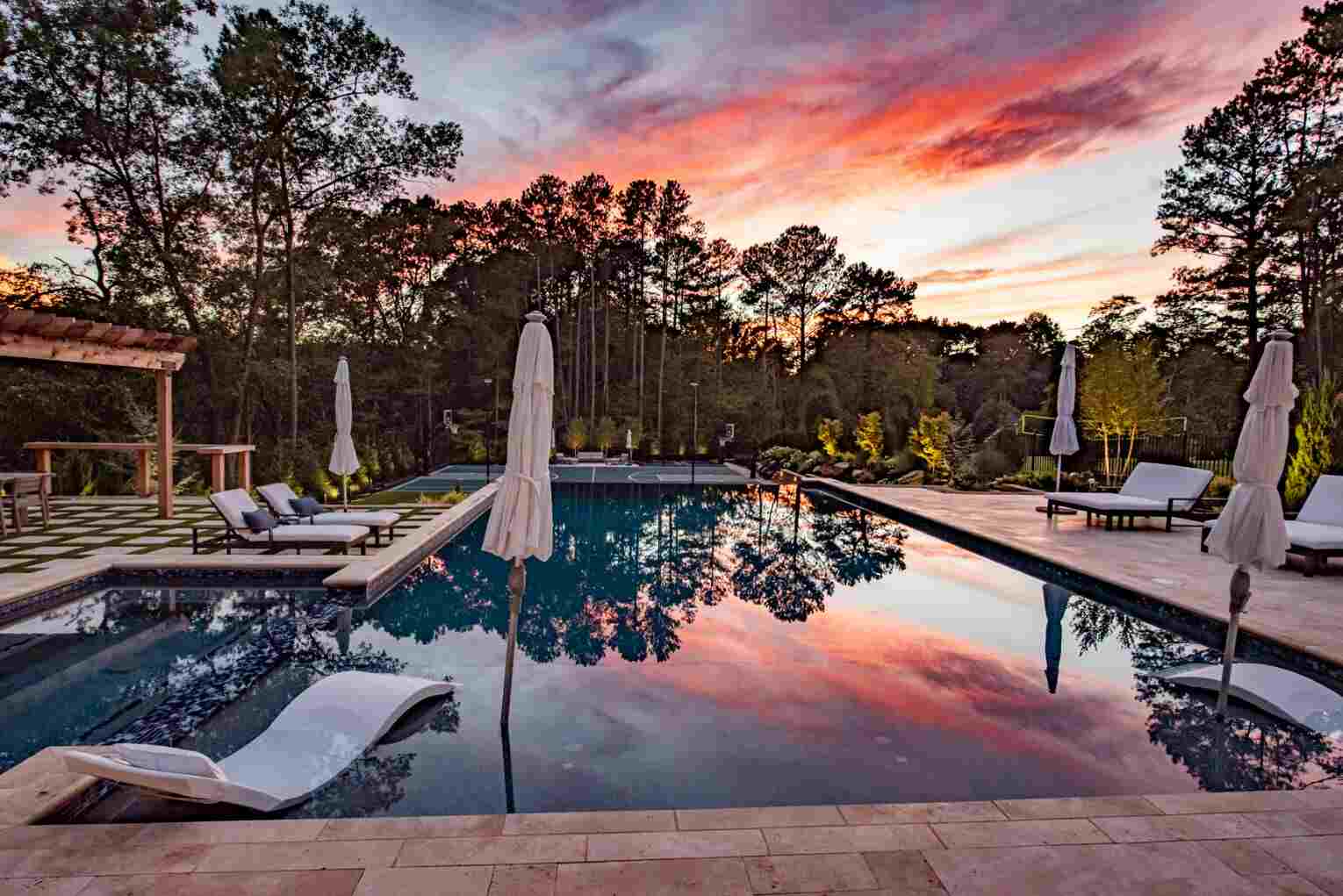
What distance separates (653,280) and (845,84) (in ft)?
58.7

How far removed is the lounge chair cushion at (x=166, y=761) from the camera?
8.86 feet

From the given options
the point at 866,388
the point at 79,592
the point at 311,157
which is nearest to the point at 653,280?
the point at 866,388

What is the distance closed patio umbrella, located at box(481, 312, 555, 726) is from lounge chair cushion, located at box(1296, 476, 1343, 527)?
8.60 metres

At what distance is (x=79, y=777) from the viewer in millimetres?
2918

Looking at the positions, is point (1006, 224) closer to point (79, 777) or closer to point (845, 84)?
point (845, 84)

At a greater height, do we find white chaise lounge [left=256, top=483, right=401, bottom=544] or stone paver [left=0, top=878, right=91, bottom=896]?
white chaise lounge [left=256, top=483, right=401, bottom=544]

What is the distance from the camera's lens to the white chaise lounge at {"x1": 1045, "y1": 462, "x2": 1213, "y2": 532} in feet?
31.4

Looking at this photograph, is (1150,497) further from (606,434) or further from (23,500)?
(606,434)

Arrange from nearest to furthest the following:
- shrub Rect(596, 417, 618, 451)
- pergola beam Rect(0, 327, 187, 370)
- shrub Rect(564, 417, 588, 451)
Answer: pergola beam Rect(0, 327, 187, 370) < shrub Rect(564, 417, 588, 451) < shrub Rect(596, 417, 618, 451)

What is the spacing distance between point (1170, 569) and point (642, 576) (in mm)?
5427

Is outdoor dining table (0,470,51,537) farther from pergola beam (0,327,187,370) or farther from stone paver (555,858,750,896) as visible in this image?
stone paver (555,858,750,896)

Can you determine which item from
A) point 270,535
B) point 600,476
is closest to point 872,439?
point 600,476

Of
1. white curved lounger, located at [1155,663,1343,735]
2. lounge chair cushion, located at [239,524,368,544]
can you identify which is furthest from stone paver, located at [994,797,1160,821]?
lounge chair cushion, located at [239,524,368,544]

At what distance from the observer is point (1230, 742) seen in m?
3.80
